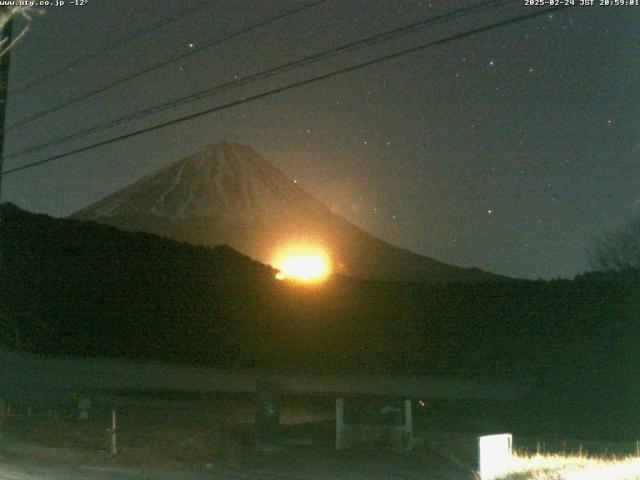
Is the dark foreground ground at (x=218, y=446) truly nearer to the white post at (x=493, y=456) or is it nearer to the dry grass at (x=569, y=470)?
the white post at (x=493, y=456)

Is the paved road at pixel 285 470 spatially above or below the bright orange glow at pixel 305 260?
below

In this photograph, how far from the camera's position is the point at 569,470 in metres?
12.2

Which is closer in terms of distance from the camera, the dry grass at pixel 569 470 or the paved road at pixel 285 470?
the dry grass at pixel 569 470

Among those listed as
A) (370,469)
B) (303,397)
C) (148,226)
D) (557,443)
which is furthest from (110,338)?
(148,226)

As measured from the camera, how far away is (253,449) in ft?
52.5

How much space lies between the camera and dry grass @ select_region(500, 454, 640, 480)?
11.3m

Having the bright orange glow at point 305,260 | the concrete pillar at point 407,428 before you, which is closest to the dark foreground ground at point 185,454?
the concrete pillar at point 407,428

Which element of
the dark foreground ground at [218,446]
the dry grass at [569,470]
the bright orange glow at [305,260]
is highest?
the bright orange glow at [305,260]

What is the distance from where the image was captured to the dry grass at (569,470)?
1130cm

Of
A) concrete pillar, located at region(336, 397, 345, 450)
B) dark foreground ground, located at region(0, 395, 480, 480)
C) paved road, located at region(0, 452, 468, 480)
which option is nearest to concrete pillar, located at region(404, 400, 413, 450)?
dark foreground ground, located at region(0, 395, 480, 480)

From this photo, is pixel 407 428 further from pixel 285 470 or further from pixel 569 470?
pixel 569 470

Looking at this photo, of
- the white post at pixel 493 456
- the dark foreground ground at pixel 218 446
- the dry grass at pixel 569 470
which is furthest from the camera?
the dark foreground ground at pixel 218 446

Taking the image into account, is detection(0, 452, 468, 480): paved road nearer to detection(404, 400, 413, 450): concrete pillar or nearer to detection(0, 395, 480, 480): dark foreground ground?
detection(0, 395, 480, 480): dark foreground ground

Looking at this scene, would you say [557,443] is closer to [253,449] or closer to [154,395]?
[253,449]
